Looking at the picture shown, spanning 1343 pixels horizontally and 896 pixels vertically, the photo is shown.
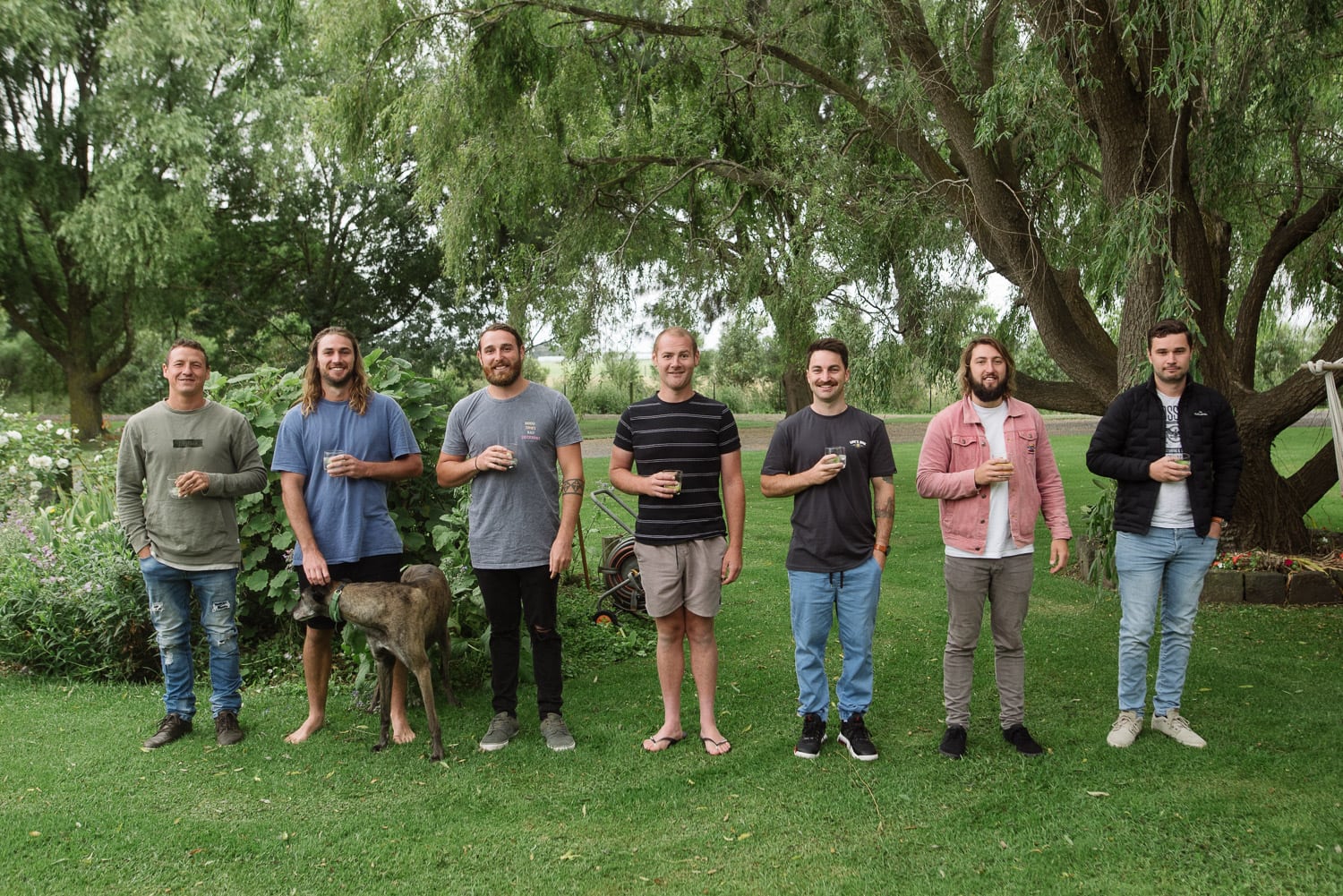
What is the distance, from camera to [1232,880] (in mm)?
2879

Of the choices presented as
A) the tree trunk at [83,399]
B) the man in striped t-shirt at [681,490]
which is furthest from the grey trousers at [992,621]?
the tree trunk at [83,399]

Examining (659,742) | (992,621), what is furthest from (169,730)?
(992,621)

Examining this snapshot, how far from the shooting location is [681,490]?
3.89 m

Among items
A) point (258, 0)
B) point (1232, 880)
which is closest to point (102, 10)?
point (258, 0)

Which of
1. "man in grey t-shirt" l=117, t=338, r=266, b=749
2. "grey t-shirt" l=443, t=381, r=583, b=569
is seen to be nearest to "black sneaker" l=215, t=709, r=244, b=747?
"man in grey t-shirt" l=117, t=338, r=266, b=749

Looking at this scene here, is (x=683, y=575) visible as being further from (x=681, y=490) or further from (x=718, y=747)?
(x=718, y=747)

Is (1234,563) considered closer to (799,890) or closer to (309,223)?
A: (799,890)

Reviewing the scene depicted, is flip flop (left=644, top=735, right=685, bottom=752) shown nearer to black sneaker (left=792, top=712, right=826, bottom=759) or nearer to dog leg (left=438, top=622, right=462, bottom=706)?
black sneaker (left=792, top=712, right=826, bottom=759)

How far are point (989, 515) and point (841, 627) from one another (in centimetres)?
76

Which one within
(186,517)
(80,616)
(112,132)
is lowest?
(80,616)

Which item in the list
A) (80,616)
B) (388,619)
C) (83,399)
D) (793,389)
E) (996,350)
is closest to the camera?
(996,350)

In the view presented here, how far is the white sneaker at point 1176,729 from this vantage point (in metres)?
3.93

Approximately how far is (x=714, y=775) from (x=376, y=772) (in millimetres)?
1349

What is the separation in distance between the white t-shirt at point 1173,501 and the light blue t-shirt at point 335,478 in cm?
325
